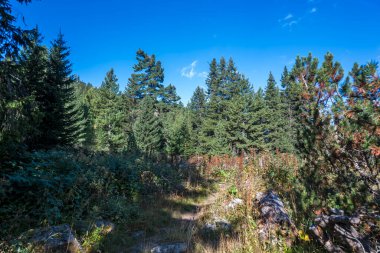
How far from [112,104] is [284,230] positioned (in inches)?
1166

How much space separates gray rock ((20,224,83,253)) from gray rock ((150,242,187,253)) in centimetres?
129

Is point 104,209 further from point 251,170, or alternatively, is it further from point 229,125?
point 229,125

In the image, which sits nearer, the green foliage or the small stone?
the green foliage

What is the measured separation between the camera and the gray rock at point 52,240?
3.24 meters

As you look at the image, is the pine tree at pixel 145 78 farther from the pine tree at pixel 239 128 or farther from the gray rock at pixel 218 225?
the gray rock at pixel 218 225

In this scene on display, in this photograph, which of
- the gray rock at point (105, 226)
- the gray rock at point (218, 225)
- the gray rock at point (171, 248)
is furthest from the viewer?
the gray rock at point (218, 225)

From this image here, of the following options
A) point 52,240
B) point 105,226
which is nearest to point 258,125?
point 105,226

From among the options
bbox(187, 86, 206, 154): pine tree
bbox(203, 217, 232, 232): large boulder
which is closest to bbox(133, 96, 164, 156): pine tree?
bbox(187, 86, 206, 154): pine tree

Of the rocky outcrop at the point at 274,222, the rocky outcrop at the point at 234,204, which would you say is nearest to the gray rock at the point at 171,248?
the rocky outcrop at the point at 274,222

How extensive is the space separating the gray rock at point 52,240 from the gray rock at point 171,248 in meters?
1.29

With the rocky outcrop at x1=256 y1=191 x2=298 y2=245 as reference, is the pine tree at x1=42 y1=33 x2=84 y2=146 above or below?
above

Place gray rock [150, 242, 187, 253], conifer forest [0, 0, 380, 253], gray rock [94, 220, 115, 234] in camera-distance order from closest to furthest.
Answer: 1. conifer forest [0, 0, 380, 253]
2. gray rock [150, 242, 187, 253]
3. gray rock [94, 220, 115, 234]

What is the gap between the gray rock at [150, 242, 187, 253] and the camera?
12.7 feet

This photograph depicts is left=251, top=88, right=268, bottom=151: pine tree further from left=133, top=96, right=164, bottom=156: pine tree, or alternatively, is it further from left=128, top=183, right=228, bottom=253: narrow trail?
left=128, top=183, right=228, bottom=253: narrow trail
